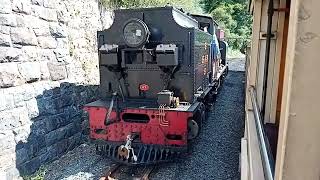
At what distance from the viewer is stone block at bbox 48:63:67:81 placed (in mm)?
5535

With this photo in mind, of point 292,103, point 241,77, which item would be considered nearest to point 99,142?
point 292,103

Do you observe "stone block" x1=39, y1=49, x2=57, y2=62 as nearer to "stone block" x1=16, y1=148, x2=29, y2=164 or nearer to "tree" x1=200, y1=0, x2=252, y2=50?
"stone block" x1=16, y1=148, x2=29, y2=164

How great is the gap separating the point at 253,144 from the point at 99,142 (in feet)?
11.5

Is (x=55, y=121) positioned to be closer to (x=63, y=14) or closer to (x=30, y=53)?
(x=30, y=53)

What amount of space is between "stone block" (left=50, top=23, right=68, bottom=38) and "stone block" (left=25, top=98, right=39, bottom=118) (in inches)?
55.6

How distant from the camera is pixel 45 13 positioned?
5.38 meters

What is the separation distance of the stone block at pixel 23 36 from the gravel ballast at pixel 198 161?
226 centimetres

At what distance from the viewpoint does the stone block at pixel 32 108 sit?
4.91m

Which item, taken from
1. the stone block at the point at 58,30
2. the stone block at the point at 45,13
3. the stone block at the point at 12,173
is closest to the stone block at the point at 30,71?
the stone block at the point at 58,30

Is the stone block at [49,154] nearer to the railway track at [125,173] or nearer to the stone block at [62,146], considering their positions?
the stone block at [62,146]

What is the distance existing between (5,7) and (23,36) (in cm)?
55

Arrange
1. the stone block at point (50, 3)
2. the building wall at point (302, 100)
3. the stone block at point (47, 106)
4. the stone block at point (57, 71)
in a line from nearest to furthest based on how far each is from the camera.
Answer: the building wall at point (302, 100) → the stone block at point (47, 106) → the stone block at point (50, 3) → the stone block at point (57, 71)

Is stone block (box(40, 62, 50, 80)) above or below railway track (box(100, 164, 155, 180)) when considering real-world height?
above

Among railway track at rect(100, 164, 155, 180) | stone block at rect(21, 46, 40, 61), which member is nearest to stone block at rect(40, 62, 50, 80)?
stone block at rect(21, 46, 40, 61)
